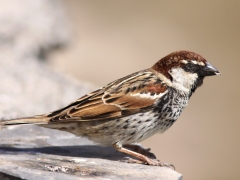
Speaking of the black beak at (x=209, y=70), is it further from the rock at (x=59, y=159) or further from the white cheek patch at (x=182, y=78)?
the rock at (x=59, y=159)

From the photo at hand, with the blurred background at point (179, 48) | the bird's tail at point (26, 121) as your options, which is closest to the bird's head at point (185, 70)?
the bird's tail at point (26, 121)

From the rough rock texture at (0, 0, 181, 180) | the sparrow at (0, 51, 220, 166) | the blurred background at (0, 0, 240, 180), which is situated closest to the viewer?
the rough rock texture at (0, 0, 181, 180)

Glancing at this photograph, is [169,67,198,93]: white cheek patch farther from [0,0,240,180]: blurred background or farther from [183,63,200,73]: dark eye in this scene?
[0,0,240,180]: blurred background

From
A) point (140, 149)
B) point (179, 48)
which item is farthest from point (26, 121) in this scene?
point (179, 48)

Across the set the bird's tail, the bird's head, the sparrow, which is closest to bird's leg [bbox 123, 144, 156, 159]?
the sparrow

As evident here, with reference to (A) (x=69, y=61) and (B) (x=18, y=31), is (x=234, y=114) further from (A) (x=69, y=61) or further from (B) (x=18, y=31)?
(B) (x=18, y=31)
